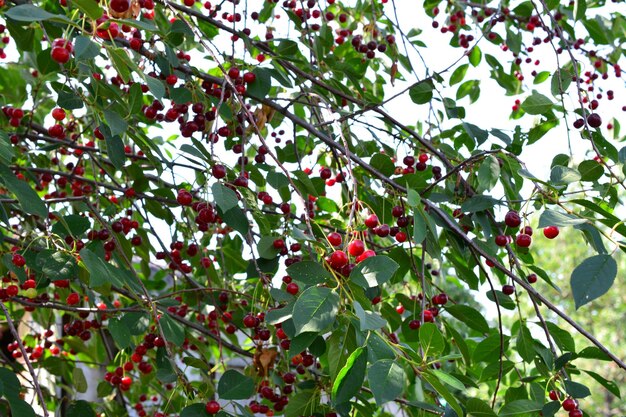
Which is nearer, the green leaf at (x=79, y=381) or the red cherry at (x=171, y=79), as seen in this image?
the red cherry at (x=171, y=79)

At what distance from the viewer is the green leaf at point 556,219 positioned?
997 millimetres

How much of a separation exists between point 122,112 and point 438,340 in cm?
97

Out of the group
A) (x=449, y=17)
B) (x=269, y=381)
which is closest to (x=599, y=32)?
(x=449, y=17)

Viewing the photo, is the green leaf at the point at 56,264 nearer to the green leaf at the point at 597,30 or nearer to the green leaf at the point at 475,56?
the green leaf at the point at 475,56

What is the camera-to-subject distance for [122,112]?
5.57ft

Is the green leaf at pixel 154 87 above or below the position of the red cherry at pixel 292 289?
above

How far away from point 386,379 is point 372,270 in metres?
0.15

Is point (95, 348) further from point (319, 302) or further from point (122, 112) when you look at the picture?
point (319, 302)

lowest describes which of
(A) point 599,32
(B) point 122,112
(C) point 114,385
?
(C) point 114,385

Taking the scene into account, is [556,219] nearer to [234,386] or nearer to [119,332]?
[234,386]

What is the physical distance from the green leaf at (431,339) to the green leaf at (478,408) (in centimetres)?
21

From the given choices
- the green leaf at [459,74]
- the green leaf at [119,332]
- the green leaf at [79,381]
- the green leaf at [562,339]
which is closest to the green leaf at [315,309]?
the green leaf at [119,332]

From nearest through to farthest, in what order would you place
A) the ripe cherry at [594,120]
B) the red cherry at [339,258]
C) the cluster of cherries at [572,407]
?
the red cherry at [339,258]
the cluster of cherries at [572,407]
the ripe cherry at [594,120]

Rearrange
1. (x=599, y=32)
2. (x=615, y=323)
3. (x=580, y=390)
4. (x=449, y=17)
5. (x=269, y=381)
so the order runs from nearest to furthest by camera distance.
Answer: (x=580, y=390) < (x=269, y=381) < (x=599, y=32) < (x=449, y=17) < (x=615, y=323)
